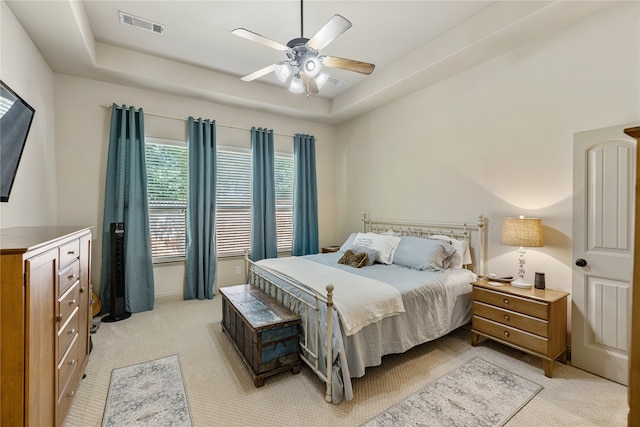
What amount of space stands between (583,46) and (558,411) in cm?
298

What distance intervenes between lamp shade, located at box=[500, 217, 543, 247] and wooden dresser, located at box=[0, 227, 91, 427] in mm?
3379

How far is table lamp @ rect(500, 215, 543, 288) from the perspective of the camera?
2549 millimetres

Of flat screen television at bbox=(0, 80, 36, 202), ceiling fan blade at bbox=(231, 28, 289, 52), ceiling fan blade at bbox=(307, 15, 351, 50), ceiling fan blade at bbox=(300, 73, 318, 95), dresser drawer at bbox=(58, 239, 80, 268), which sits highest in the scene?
ceiling fan blade at bbox=(231, 28, 289, 52)

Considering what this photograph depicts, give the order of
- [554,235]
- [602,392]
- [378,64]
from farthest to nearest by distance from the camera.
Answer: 1. [378,64]
2. [554,235]
3. [602,392]

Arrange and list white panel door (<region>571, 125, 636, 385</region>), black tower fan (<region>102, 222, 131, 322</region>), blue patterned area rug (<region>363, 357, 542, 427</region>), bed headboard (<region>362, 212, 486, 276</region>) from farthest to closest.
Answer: black tower fan (<region>102, 222, 131, 322</region>) < bed headboard (<region>362, 212, 486, 276</region>) < white panel door (<region>571, 125, 636, 385</region>) < blue patterned area rug (<region>363, 357, 542, 427</region>)

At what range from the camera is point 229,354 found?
270cm

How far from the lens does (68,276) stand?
1.79 meters

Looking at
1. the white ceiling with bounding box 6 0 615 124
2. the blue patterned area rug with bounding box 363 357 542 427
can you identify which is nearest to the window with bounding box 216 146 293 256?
the white ceiling with bounding box 6 0 615 124

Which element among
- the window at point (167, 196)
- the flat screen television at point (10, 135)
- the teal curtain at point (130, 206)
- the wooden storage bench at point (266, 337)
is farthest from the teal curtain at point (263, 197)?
the flat screen television at point (10, 135)

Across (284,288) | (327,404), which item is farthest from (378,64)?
(327,404)

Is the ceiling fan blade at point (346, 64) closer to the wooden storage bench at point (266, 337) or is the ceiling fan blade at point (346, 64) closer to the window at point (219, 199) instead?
the wooden storage bench at point (266, 337)

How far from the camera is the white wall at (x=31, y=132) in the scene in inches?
87.9

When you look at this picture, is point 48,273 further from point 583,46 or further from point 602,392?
point 583,46

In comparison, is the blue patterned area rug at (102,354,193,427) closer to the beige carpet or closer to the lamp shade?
the beige carpet
